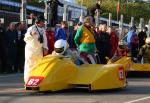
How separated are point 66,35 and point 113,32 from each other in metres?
2.34

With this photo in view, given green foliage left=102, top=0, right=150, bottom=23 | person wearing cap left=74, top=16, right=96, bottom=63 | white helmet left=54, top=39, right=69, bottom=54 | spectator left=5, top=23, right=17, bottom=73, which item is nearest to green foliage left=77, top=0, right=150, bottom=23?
green foliage left=102, top=0, right=150, bottom=23

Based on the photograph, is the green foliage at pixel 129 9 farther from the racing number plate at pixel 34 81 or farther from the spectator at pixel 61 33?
the racing number plate at pixel 34 81

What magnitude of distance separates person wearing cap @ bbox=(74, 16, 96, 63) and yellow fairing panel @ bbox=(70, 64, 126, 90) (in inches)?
83.6

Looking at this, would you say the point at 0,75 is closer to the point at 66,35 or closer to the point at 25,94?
the point at 66,35

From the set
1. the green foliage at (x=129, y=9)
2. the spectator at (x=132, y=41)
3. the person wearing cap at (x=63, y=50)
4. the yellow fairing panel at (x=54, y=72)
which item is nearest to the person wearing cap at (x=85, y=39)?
the person wearing cap at (x=63, y=50)

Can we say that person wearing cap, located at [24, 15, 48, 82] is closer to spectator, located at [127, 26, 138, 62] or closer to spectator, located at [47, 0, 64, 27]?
spectator, located at [47, 0, 64, 27]

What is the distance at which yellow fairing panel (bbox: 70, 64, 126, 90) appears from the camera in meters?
12.9

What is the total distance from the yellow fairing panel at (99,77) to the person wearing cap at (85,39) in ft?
6.97

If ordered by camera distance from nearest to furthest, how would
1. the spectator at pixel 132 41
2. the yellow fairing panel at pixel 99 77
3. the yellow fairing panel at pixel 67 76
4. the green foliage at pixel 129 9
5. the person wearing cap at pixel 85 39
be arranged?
the yellow fairing panel at pixel 67 76, the yellow fairing panel at pixel 99 77, the person wearing cap at pixel 85 39, the spectator at pixel 132 41, the green foliage at pixel 129 9

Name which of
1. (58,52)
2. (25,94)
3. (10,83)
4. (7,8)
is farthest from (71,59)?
(7,8)

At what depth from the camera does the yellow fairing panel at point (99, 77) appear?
42.2ft

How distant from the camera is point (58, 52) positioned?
1346 cm

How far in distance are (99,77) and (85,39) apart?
295cm

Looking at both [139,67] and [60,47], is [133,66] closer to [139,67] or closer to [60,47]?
[139,67]
